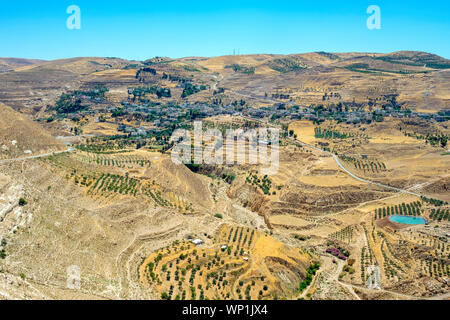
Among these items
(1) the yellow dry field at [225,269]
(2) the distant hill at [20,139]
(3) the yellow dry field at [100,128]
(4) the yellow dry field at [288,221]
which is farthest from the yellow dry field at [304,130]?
(2) the distant hill at [20,139]

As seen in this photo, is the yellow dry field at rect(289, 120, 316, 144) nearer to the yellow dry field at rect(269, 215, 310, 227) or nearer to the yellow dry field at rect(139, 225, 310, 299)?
the yellow dry field at rect(269, 215, 310, 227)

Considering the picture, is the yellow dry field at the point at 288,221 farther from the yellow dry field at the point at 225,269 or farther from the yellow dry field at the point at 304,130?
the yellow dry field at the point at 304,130

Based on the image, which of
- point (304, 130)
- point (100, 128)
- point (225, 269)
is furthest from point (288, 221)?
point (100, 128)

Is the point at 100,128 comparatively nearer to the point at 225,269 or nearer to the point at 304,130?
the point at 304,130

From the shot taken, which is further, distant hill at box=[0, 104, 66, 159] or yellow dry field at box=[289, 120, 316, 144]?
yellow dry field at box=[289, 120, 316, 144]

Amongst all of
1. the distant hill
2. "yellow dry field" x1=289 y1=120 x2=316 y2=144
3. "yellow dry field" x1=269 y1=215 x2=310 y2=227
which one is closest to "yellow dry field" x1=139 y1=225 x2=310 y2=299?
"yellow dry field" x1=269 y1=215 x2=310 y2=227

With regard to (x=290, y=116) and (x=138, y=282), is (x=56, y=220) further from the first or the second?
(x=290, y=116)

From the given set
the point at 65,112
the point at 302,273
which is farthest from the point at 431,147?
the point at 65,112

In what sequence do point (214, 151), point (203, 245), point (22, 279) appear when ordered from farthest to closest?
1. point (214, 151)
2. point (203, 245)
3. point (22, 279)
